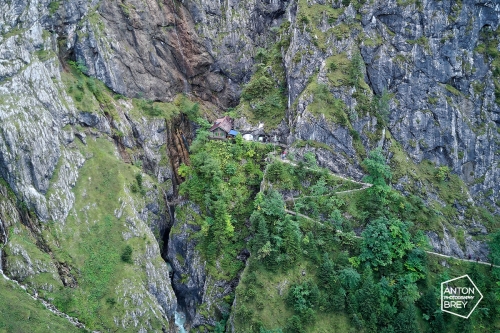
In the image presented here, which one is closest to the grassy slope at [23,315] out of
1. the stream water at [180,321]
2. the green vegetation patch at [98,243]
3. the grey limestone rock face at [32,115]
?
the green vegetation patch at [98,243]

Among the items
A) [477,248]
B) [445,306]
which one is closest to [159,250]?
[445,306]

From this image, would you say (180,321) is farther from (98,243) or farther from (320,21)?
(320,21)

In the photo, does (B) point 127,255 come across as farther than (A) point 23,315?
Yes

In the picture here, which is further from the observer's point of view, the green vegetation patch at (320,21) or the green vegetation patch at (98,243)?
the green vegetation patch at (320,21)

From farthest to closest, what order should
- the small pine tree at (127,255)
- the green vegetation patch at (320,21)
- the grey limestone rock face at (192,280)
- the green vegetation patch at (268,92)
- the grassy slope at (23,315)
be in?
the green vegetation patch at (268,92), the green vegetation patch at (320,21), the grey limestone rock face at (192,280), the small pine tree at (127,255), the grassy slope at (23,315)

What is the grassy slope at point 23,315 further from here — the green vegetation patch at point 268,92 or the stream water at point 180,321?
the green vegetation patch at point 268,92

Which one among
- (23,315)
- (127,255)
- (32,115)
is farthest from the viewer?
(32,115)

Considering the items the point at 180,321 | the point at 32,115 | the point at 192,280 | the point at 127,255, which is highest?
the point at 32,115

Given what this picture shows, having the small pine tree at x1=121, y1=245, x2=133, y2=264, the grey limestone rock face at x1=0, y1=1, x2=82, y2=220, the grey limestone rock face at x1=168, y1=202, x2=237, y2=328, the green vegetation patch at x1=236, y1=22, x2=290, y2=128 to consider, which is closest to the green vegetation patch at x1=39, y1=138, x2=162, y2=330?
the small pine tree at x1=121, y1=245, x2=133, y2=264

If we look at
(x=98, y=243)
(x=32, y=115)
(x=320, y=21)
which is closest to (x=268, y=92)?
(x=320, y=21)
